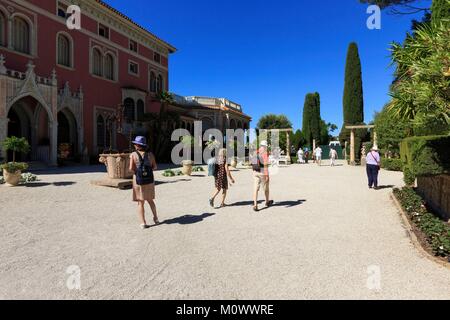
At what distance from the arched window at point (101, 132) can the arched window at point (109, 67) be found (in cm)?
357

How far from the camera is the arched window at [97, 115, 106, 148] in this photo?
894 inches

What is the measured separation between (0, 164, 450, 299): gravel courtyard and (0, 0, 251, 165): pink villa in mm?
11216

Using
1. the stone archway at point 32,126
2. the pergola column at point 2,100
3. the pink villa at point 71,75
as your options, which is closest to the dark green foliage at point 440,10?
the pink villa at point 71,75

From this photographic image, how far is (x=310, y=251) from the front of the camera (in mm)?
4504

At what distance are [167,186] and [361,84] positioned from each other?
85.3 feet

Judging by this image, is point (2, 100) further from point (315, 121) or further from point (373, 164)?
point (315, 121)

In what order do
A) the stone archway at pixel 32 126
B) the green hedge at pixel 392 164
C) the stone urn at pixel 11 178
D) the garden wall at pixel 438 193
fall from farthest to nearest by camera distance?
the green hedge at pixel 392 164 < the stone archway at pixel 32 126 < the stone urn at pixel 11 178 < the garden wall at pixel 438 193

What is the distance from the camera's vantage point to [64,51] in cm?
2027

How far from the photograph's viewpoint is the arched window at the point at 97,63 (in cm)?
2253

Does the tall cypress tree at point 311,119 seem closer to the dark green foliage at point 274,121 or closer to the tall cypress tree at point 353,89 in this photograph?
the tall cypress tree at point 353,89

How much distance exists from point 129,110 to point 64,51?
6939 mm

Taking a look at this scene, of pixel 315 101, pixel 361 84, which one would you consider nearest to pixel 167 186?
pixel 361 84

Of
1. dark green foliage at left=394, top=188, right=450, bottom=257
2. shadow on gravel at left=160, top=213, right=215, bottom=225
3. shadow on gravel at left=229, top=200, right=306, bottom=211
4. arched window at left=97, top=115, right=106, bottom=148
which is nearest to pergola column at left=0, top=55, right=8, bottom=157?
arched window at left=97, top=115, right=106, bottom=148

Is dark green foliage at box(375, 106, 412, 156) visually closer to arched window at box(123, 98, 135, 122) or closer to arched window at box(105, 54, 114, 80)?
arched window at box(123, 98, 135, 122)
